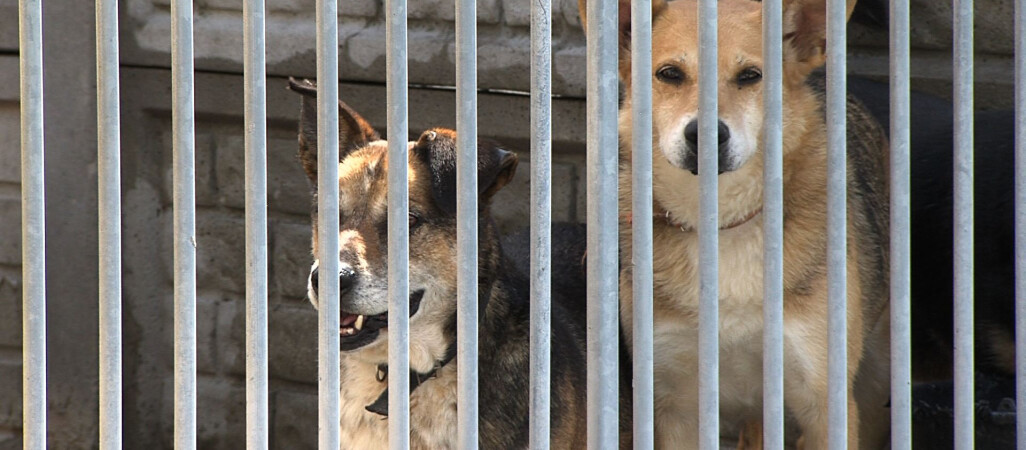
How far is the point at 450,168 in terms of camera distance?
302 cm

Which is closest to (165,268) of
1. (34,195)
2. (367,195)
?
(367,195)

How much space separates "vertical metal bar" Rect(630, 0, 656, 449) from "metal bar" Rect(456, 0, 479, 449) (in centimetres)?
25

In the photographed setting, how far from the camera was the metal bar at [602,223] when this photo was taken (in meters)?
1.84

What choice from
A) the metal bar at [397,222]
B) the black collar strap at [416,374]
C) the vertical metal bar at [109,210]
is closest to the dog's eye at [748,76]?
the black collar strap at [416,374]

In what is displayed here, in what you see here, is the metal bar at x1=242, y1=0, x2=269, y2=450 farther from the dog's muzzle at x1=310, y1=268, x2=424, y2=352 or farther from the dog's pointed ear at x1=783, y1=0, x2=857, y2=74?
the dog's pointed ear at x1=783, y1=0, x2=857, y2=74

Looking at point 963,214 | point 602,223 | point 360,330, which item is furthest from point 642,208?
point 360,330

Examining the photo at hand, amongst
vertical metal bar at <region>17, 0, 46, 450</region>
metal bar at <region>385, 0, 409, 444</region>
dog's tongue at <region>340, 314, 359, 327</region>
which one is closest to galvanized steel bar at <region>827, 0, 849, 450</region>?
metal bar at <region>385, 0, 409, 444</region>

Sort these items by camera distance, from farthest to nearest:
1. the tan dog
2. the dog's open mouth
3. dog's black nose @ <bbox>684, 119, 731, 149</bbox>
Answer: the tan dog
the dog's open mouth
dog's black nose @ <bbox>684, 119, 731, 149</bbox>

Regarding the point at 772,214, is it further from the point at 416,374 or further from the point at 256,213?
the point at 416,374

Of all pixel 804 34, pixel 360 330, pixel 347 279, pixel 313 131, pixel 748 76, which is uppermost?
pixel 804 34

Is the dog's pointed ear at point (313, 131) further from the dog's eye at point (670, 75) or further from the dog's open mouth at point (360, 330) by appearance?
the dog's eye at point (670, 75)

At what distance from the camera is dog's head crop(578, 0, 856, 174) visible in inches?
112

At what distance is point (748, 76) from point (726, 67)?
0.06 meters

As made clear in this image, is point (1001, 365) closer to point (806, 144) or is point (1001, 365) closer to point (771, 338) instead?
point (806, 144)
